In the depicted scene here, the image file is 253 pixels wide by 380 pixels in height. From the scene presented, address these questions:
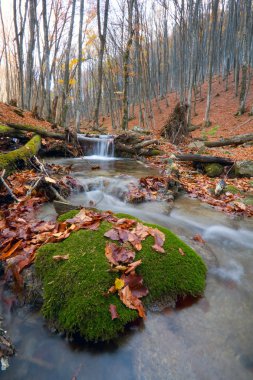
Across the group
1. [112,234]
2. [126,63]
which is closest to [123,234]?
[112,234]

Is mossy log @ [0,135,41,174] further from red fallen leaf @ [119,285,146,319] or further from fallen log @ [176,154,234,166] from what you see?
fallen log @ [176,154,234,166]

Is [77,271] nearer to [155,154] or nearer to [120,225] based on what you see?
[120,225]

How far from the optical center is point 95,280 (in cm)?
236

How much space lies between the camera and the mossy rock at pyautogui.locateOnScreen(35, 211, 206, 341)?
7.08ft

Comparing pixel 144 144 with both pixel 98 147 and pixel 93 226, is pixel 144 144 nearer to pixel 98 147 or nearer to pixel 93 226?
pixel 98 147

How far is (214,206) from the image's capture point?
5473 mm

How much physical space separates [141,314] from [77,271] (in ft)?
2.26

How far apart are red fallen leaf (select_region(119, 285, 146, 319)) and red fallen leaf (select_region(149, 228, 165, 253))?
0.62 metres

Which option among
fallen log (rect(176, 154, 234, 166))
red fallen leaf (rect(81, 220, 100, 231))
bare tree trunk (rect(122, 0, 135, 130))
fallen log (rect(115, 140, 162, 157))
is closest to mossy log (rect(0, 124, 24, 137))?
fallen log (rect(115, 140, 162, 157))

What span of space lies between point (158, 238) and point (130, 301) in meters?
0.89

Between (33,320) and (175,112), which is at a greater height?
(175,112)

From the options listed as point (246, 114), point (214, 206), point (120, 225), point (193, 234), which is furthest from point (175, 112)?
point (120, 225)

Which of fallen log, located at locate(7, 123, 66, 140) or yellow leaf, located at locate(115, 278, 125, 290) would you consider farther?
fallen log, located at locate(7, 123, 66, 140)

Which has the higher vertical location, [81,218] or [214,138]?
[214,138]
